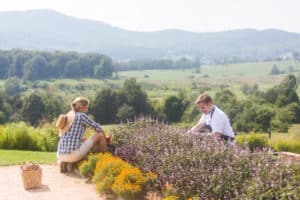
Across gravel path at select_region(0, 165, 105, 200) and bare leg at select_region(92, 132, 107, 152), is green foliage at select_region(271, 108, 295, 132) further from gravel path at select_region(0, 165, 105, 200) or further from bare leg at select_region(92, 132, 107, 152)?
gravel path at select_region(0, 165, 105, 200)

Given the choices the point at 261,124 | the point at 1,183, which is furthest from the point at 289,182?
the point at 261,124

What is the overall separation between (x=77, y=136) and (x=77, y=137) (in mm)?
18

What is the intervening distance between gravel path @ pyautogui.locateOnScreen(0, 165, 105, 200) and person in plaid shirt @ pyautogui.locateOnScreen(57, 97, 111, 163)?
420 mm

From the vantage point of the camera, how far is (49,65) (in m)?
131

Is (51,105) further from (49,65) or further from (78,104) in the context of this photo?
(49,65)

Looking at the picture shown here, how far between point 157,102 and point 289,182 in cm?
6734

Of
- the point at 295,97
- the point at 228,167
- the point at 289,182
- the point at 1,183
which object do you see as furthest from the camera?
the point at 295,97

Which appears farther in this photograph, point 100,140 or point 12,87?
point 12,87

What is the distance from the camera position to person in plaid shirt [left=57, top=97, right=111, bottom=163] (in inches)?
348

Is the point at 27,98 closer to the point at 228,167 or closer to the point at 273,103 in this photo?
the point at 273,103

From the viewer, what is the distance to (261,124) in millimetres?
63938

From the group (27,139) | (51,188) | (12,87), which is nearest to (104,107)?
(12,87)

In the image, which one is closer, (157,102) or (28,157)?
(28,157)

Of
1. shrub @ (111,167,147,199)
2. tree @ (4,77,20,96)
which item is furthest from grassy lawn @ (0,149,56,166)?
tree @ (4,77,20,96)
